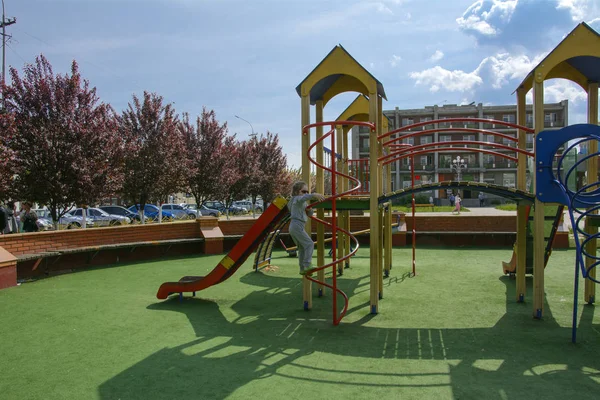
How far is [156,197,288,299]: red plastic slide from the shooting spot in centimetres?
731

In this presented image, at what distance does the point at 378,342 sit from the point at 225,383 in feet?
6.79

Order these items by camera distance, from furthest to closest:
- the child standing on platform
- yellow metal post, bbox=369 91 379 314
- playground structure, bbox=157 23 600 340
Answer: the child standing on platform, yellow metal post, bbox=369 91 379 314, playground structure, bbox=157 23 600 340

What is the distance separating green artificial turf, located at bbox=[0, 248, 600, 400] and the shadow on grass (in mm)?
20

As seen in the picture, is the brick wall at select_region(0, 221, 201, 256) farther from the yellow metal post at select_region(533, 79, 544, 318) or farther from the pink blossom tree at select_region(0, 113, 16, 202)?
the yellow metal post at select_region(533, 79, 544, 318)

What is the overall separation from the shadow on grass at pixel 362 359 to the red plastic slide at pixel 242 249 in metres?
0.78

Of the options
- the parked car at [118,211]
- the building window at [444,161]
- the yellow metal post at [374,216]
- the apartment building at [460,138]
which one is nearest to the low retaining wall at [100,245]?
the yellow metal post at [374,216]

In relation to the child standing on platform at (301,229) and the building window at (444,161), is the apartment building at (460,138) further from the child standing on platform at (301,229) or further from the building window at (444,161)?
the child standing on platform at (301,229)

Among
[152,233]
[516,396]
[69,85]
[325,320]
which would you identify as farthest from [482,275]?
[69,85]

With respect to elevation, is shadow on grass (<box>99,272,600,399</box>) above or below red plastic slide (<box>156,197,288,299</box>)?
below

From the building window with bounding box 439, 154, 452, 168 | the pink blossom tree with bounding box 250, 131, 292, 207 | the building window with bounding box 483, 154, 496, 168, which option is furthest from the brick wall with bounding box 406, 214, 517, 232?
the building window with bounding box 483, 154, 496, 168

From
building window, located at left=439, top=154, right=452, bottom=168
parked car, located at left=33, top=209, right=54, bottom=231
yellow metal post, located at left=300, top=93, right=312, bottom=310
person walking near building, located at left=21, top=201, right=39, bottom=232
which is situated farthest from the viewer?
building window, located at left=439, top=154, right=452, bottom=168

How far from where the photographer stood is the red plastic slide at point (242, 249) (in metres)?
7.31

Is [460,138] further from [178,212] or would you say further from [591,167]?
[591,167]

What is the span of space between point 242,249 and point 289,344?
229 centimetres
